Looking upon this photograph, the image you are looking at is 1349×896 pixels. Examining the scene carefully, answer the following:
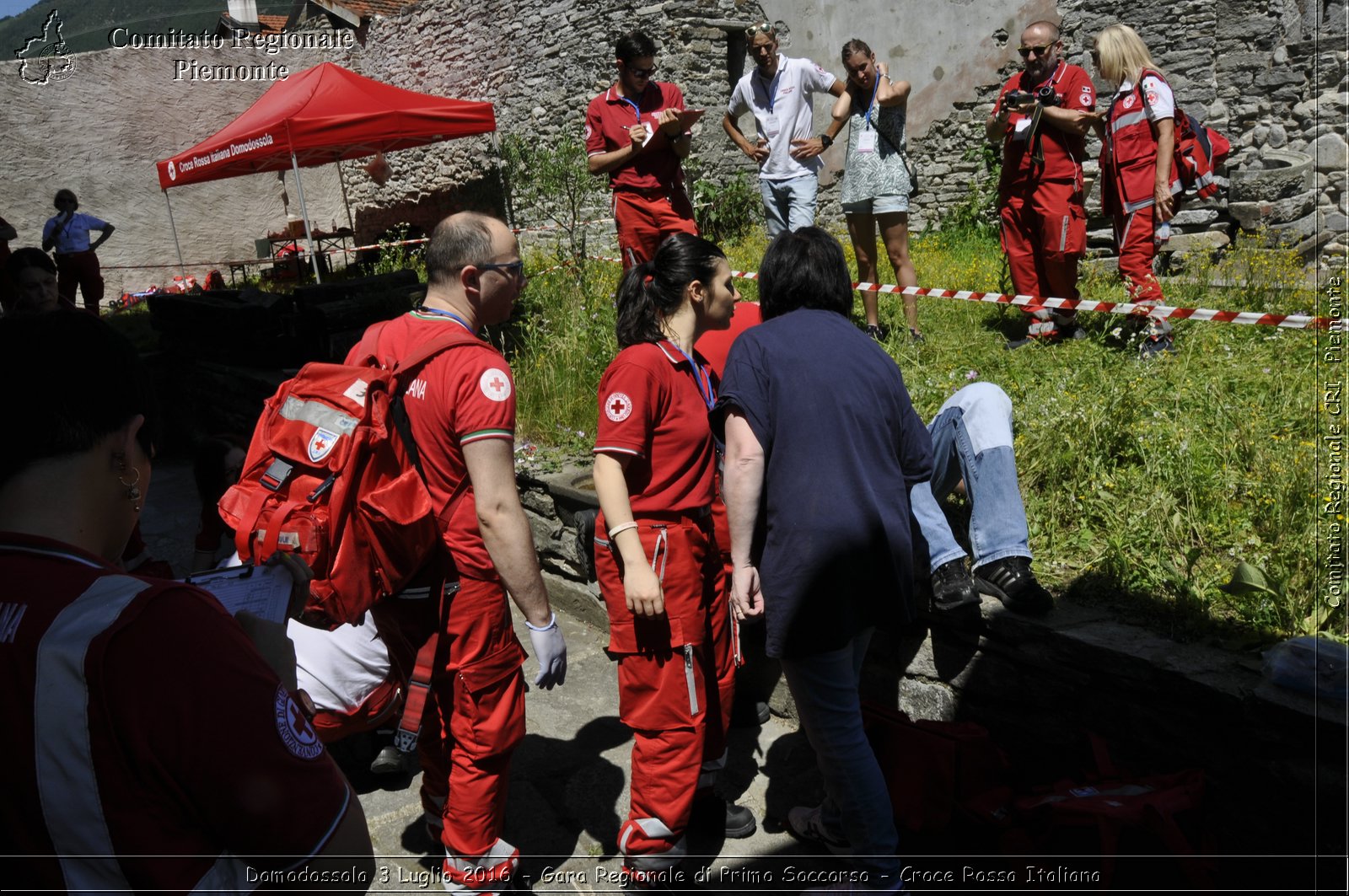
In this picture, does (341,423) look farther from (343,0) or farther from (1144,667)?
(343,0)

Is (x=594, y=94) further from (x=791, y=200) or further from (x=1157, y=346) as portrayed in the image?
(x=1157, y=346)

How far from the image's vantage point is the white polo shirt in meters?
6.49

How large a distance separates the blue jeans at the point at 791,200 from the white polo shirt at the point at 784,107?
0.05 m

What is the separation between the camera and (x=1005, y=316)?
20.9 ft

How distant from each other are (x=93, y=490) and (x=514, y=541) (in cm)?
133

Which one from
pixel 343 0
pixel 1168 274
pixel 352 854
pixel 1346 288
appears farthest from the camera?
pixel 343 0

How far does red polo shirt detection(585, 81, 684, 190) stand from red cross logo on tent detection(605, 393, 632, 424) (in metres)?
3.72

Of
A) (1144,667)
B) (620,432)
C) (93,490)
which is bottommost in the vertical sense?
(1144,667)

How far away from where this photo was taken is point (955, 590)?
2982 millimetres

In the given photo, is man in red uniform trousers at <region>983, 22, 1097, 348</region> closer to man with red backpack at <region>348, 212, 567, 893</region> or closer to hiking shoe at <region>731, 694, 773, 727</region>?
hiking shoe at <region>731, 694, 773, 727</region>

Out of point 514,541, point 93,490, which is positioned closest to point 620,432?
point 514,541

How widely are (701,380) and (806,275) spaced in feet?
1.61

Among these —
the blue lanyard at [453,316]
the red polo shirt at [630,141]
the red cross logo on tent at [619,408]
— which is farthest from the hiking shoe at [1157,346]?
the blue lanyard at [453,316]

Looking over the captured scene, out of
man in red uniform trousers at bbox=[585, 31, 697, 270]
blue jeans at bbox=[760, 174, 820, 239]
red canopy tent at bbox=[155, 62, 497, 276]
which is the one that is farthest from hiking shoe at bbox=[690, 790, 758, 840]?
red canopy tent at bbox=[155, 62, 497, 276]
